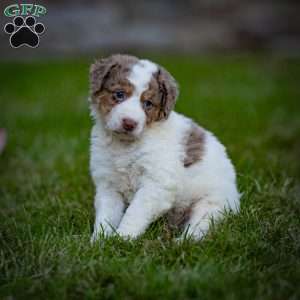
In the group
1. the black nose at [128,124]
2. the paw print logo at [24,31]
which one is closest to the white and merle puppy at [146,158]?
the black nose at [128,124]

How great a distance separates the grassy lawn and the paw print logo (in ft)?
4.13

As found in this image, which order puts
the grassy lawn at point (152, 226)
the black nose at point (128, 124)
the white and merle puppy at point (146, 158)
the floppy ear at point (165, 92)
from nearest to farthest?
the grassy lawn at point (152, 226)
the black nose at point (128, 124)
the white and merle puppy at point (146, 158)
the floppy ear at point (165, 92)

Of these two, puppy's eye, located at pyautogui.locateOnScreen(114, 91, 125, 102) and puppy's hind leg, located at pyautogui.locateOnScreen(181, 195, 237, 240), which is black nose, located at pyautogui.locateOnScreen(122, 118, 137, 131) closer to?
puppy's eye, located at pyautogui.locateOnScreen(114, 91, 125, 102)

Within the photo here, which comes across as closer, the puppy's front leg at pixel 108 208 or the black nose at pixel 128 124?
the black nose at pixel 128 124

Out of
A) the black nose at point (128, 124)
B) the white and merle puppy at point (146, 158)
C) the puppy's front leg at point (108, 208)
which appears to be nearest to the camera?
the black nose at point (128, 124)

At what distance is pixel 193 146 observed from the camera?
4605 millimetres

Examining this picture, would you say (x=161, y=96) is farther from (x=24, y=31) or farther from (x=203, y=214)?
(x=24, y=31)

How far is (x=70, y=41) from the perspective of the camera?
44.4 ft

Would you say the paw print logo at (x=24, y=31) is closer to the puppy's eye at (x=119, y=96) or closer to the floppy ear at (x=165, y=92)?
the puppy's eye at (x=119, y=96)

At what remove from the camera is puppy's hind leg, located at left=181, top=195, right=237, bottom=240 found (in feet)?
14.4

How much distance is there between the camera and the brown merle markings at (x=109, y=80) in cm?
430

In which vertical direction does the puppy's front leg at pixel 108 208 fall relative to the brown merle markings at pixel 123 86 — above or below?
below

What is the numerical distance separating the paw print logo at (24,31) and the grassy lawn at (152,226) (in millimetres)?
1260

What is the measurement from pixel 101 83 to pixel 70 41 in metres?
9.39
